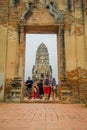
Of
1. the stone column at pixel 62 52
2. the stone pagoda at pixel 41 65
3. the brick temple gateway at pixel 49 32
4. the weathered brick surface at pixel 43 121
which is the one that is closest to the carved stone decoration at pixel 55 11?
the brick temple gateway at pixel 49 32

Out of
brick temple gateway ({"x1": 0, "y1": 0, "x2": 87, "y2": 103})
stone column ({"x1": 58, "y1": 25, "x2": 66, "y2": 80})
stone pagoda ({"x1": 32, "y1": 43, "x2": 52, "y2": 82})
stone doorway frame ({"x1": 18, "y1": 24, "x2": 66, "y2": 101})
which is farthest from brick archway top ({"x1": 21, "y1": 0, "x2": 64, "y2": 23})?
stone pagoda ({"x1": 32, "y1": 43, "x2": 52, "y2": 82})

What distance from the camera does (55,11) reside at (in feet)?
35.5

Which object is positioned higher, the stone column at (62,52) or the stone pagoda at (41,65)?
the stone pagoda at (41,65)

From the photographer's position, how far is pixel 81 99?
9594 mm

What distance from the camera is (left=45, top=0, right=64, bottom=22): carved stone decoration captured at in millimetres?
10695

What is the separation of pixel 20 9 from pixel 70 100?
5.28 metres

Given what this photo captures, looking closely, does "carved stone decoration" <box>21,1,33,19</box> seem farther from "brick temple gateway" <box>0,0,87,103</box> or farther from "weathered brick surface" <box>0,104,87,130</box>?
"weathered brick surface" <box>0,104,87,130</box>

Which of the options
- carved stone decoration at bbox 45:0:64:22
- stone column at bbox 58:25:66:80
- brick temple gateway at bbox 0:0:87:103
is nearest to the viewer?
brick temple gateway at bbox 0:0:87:103

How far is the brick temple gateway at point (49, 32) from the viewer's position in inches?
385

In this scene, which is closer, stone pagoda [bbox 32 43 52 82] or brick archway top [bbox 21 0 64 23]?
brick archway top [bbox 21 0 64 23]

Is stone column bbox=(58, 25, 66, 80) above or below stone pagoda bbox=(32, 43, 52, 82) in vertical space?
below

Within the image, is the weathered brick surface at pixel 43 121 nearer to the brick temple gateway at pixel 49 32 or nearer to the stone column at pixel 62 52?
the brick temple gateway at pixel 49 32

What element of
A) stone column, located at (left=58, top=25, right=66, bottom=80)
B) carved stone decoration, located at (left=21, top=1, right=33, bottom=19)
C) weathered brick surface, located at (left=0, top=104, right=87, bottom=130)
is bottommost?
weathered brick surface, located at (left=0, top=104, right=87, bottom=130)

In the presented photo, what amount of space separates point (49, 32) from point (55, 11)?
3.76 ft
